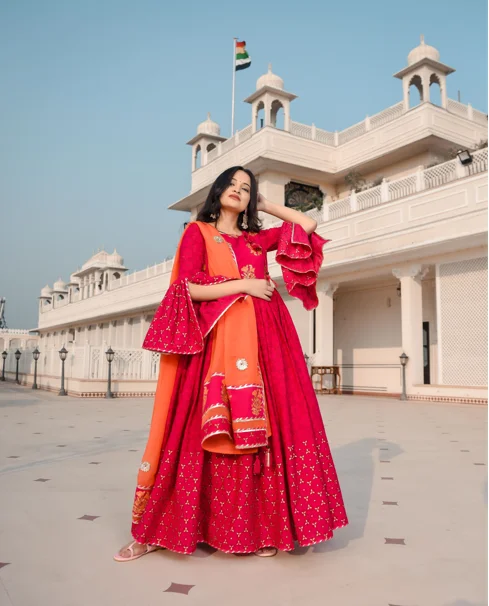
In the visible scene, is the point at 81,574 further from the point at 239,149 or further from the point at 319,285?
the point at 239,149

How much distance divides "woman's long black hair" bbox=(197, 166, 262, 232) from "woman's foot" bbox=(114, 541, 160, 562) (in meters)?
1.23

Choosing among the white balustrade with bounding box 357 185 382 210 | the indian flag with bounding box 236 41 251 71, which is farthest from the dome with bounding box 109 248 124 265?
the white balustrade with bounding box 357 185 382 210

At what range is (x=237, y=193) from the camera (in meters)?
2.15

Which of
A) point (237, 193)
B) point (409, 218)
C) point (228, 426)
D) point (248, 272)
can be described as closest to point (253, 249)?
point (248, 272)

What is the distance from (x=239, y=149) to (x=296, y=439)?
596 inches

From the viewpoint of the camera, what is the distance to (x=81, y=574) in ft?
5.61

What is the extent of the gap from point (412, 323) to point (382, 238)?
1816mm

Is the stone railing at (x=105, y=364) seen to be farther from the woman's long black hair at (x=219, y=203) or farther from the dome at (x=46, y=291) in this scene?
the dome at (x=46, y=291)

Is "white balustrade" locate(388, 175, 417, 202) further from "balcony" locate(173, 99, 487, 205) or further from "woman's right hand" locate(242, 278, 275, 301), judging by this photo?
"woman's right hand" locate(242, 278, 275, 301)

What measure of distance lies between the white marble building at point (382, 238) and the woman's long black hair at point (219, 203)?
26.0ft

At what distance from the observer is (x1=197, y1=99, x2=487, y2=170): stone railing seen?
46.4ft

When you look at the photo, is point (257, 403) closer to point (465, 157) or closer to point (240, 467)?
point (240, 467)

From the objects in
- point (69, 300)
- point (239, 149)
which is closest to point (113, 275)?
point (69, 300)

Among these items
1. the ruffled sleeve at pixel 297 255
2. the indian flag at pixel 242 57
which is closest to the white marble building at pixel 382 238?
the indian flag at pixel 242 57
